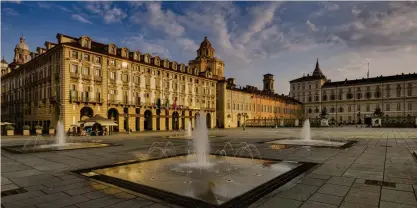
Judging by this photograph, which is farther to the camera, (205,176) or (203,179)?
(205,176)

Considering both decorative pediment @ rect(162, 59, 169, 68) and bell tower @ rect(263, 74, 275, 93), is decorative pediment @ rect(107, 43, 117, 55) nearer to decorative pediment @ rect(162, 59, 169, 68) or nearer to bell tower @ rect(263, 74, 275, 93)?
decorative pediment @ rect(162, 59, 169, 68)

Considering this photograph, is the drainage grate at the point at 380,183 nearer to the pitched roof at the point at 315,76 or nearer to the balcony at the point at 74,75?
the balcony at the point at 74,75

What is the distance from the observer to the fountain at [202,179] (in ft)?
18.1

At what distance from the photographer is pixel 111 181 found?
281 inches

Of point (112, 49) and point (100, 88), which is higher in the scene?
point (112, 49)

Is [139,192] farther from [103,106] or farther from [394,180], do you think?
[103,106]

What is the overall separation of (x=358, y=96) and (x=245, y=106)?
5304 centimetres

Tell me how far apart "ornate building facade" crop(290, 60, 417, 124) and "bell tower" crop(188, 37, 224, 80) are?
44315 millimetres

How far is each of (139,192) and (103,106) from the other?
4023 centimetres

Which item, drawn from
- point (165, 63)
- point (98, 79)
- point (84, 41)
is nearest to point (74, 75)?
point (98, 79)

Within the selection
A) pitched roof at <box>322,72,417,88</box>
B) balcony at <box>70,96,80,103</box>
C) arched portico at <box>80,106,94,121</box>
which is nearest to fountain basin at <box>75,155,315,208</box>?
balcony at <box>70,96,80,103</box>

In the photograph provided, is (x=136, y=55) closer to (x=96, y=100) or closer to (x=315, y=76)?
(x=96, y=100)

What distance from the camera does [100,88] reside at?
42688 mm

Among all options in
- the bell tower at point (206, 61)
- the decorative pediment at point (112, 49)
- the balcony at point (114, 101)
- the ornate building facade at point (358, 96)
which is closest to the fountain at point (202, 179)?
the balcony at point (114, 101)
